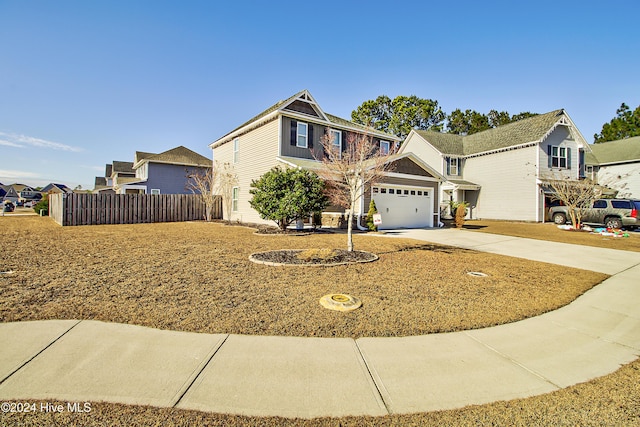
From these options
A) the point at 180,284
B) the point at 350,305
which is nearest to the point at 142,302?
the point at 180,284

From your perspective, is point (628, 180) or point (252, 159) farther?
point (628, 180)

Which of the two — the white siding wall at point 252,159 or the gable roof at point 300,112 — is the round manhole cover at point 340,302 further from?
the gable roof at point 300,112

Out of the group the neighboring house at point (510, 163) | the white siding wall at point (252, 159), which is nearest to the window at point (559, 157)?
the neighboring house at point (510, 163)

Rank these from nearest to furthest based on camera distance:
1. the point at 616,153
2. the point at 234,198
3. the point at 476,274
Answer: the point at 476,274
the point at 234,198
the point at 616,153

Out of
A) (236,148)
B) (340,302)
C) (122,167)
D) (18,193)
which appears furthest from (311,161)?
(18,193)

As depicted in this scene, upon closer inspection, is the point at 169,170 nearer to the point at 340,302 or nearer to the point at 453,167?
the point at 453,167

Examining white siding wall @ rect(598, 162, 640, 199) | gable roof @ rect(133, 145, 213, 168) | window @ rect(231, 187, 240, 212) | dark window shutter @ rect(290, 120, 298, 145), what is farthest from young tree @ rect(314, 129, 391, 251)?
white siding wall @ rect(598, 162, 640, 199)

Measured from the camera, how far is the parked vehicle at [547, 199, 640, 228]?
16.3 metres

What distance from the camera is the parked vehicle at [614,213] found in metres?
16.3

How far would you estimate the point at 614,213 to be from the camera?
17.1 metres

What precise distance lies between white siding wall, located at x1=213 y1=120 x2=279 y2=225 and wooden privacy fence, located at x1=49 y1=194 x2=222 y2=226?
10.0ft

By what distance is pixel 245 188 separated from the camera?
61.7 feet

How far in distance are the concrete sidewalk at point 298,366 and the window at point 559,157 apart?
24819mm

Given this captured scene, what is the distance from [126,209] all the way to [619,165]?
139ft
